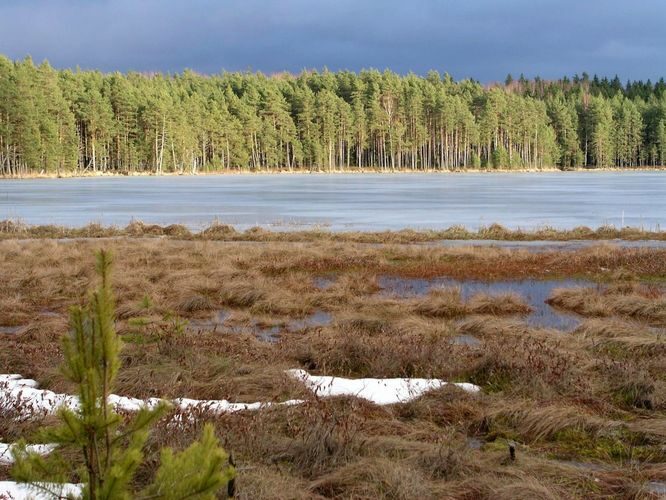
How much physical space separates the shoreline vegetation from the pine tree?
849 inches

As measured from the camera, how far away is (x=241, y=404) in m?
7.18

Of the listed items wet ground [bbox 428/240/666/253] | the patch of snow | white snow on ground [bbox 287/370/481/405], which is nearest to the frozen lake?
wet ground [bbox 428/240/666/253]

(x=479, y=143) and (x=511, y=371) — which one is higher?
(x=479, y=143)

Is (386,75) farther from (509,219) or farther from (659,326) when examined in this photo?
(659,326)

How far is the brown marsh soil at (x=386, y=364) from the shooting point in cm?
540

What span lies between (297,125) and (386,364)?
12062 cm

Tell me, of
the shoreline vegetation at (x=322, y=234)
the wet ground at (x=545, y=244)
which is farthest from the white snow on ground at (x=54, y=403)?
the shoreline vegetation at (x=322, y=234)

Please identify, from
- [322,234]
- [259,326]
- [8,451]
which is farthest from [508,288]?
[8,451]

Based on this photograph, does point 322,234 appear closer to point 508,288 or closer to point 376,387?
point 508,288

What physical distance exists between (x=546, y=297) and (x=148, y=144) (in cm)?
9394

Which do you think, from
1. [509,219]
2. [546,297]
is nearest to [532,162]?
[509,219]

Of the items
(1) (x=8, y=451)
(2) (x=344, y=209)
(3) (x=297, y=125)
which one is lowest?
(1) (x=8, y=451)

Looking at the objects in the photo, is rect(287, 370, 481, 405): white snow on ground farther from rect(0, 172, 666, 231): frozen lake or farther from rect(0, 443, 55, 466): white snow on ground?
rect(0, 172, 666, 231): frozen lake

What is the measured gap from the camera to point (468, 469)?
17.7 feet
